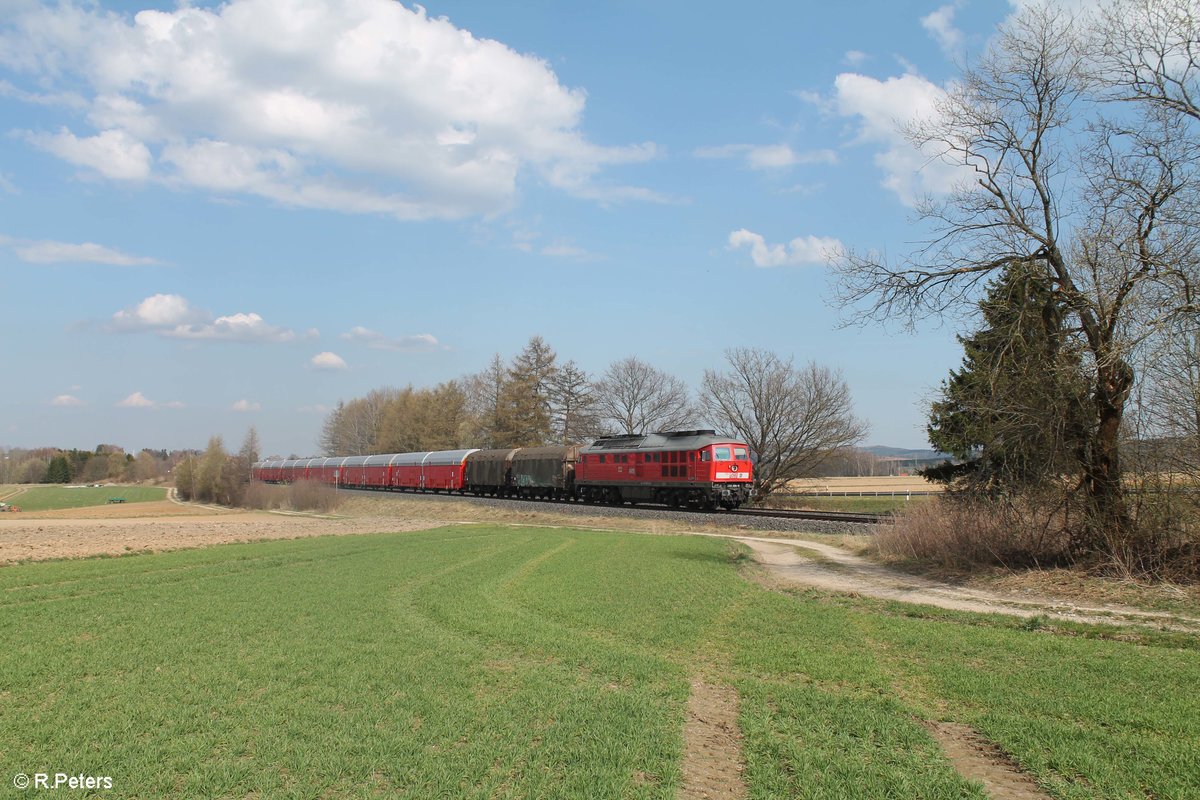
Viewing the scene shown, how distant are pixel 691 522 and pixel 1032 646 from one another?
2239cm

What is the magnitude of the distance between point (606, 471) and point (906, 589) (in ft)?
88.6

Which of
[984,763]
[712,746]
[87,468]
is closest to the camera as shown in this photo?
[984,763]

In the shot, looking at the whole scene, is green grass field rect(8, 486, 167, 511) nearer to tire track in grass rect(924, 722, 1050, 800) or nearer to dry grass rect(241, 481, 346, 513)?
dry grass rect(241, 481, 346, 513)

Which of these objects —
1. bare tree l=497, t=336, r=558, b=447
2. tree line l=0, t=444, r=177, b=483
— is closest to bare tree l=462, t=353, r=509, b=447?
bare tree l=497, t=336, r=558, b=447

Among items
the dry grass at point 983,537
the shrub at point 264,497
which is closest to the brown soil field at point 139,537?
the shrub at point 264,497

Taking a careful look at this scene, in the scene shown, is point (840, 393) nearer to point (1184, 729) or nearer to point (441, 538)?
point (441, 538)

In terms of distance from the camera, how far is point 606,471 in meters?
41.4

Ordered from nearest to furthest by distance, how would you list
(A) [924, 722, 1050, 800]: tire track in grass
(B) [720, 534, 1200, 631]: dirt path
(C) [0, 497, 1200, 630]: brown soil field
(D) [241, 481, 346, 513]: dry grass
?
(A) [924, 722, 1050, 800]: tire track in grass, (B) [720, 534, 1200, 631]: dirt path, (C) [0, 497, 1200, 630]: brown soil field, (D) [241, 481, 346, 513]: dry grass

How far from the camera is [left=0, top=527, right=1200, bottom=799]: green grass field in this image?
5.42 m

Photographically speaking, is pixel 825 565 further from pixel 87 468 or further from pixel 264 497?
pixel 87 468

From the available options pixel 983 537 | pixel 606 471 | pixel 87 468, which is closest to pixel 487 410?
pixel 606 471

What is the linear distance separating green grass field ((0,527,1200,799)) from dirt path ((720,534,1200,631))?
1286 mm

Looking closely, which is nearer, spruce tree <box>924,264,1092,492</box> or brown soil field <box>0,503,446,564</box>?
spruce tree <box>924,264,1092,492</box>

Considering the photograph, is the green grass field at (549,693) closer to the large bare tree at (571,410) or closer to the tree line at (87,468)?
the large bare tree at (571,410)
